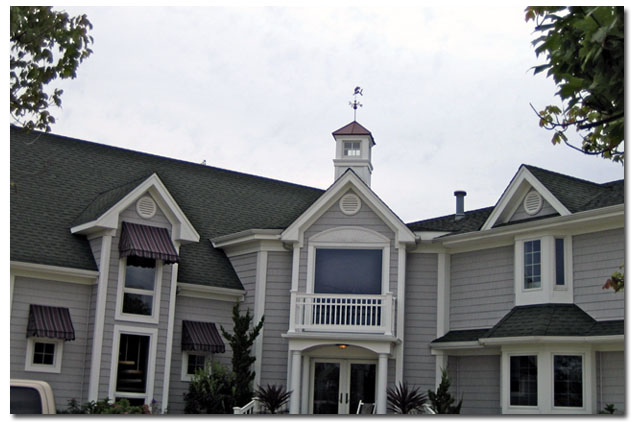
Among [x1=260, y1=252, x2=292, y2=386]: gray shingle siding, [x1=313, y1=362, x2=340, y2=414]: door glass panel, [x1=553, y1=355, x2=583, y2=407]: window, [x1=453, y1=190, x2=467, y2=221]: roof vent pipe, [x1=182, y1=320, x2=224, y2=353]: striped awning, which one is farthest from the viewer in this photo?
[x1=453, y1=190, x2=467, y2=221]: roof vent pipe

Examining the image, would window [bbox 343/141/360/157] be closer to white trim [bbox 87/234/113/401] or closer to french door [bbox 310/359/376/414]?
french door [bbox 310/359/376/414]

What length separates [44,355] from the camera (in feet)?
54.0

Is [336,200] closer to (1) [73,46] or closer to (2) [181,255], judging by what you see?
(2) [181,255]

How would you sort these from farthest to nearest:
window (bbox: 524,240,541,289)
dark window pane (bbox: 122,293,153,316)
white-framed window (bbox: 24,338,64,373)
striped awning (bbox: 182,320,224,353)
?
striped awning (bbox: 182,320,224,353)
dark window pane (bbox: 122,293,153,316)
window (bbox: 524,240,541,289)
white-framed window (bbox: 24,338,64,373)

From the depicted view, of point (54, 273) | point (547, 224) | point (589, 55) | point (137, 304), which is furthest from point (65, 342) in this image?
point (589, 55)

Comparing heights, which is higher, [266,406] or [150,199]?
[150,199]

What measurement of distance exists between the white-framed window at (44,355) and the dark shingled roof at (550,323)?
8359 millimetres

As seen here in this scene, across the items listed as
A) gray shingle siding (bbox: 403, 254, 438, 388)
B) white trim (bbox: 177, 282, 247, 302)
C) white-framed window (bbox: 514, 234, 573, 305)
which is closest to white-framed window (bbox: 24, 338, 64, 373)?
white trim (bbox: 177, 282, 247, 302)

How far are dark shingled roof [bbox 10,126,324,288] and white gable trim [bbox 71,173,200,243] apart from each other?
0.39 metres

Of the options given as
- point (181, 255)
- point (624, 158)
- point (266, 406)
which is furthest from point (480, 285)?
point (624, 158)

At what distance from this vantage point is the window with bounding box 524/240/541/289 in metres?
17.3

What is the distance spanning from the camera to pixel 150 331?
17516 mm

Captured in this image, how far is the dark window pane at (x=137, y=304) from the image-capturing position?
1741cm

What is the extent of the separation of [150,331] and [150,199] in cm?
275
